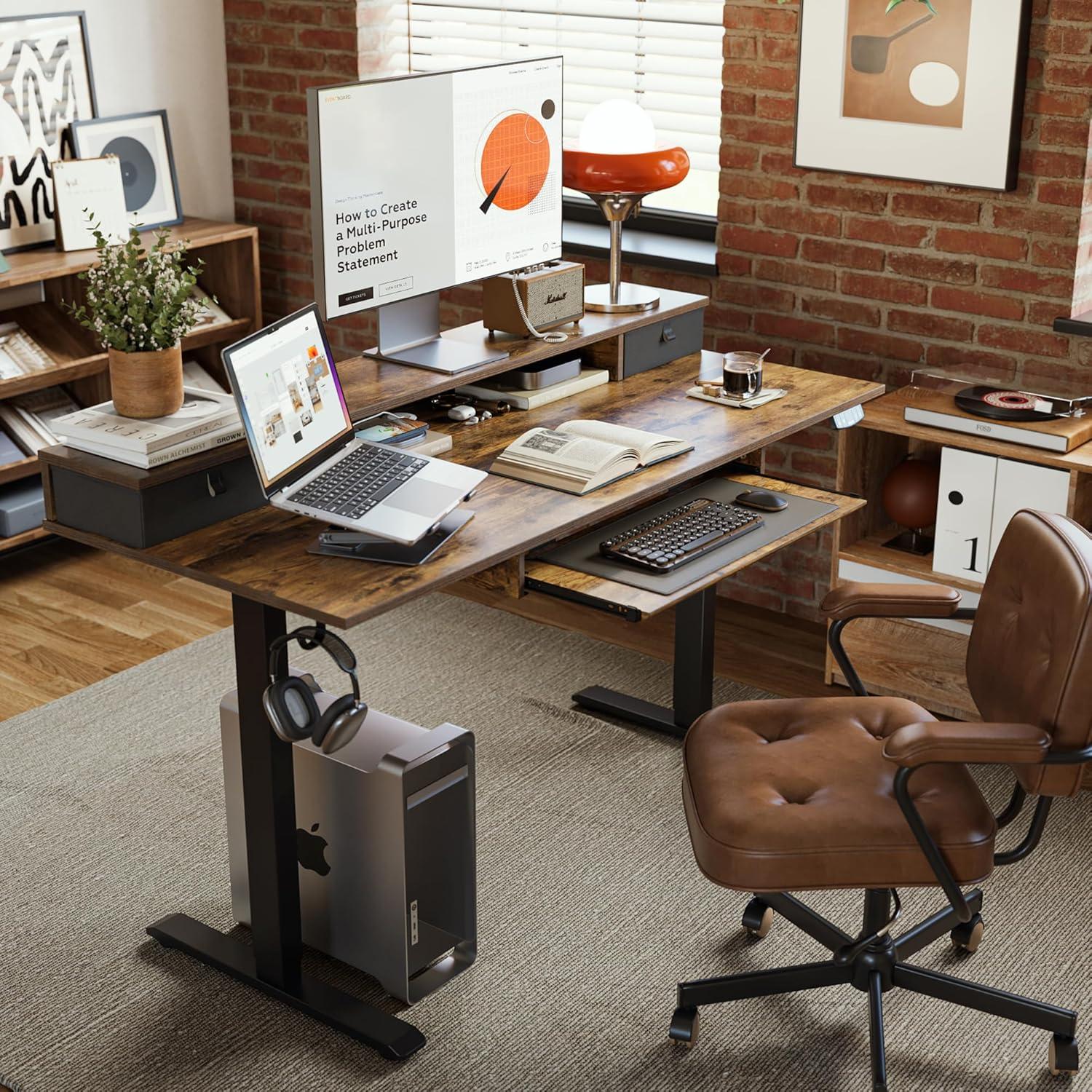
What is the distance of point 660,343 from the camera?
3441 mm

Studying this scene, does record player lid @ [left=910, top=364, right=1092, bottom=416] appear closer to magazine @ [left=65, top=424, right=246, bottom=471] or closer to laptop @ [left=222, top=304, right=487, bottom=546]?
laptop @ [left=222, top=304, right=487, bottom=546]

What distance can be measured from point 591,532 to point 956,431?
1.11m

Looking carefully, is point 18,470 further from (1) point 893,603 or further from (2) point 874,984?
(2) point 874,984

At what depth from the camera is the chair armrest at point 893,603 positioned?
8.27 feet

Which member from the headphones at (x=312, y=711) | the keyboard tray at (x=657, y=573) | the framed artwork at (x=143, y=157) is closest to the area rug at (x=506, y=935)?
the headphones at (x=312, y=711)

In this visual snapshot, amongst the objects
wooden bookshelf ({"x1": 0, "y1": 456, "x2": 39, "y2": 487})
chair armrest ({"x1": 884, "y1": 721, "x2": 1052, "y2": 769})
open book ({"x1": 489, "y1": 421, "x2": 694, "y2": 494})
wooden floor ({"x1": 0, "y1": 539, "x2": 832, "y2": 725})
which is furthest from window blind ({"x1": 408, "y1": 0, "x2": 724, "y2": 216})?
chair armrest ({"x1": 884, "y1": 721, "x2": 1052, "y2": 769})

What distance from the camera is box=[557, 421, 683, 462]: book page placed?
2.81m

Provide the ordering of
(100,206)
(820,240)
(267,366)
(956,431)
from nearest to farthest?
(267,366) → (956,431) → (820,240) → (100,206)

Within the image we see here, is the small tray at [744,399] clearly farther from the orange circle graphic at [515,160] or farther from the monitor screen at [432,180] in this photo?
the orange circle graphic at [515,160]

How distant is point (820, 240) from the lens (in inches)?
150

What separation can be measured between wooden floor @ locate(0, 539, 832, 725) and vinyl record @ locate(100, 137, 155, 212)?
3.56 feet

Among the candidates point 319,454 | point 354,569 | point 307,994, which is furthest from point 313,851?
point 319,454

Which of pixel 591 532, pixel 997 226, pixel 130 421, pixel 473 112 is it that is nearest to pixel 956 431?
pixel 997 226

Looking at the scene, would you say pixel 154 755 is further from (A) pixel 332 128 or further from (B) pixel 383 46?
(B) pixel 383 46
